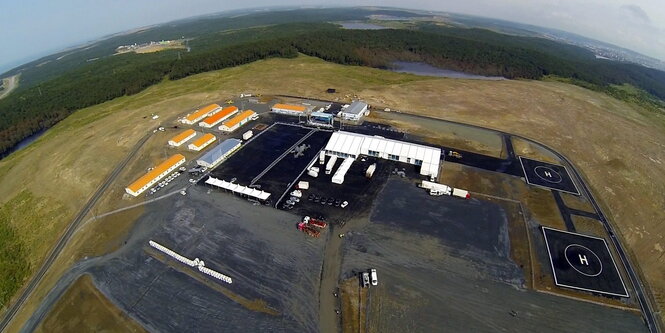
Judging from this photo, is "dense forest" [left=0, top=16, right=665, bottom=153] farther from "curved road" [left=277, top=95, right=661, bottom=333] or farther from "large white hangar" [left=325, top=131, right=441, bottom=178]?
"curved road" [left=277, top=95, right=661, bottom=333]

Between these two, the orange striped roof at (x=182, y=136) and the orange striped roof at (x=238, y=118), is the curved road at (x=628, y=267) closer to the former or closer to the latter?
the orange striped roof at (x=238, y=118)

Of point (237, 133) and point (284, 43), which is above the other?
point (284, 43)

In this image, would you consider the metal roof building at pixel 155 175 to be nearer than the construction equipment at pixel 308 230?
No

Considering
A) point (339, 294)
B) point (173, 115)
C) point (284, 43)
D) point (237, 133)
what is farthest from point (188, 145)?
point (284, 43)

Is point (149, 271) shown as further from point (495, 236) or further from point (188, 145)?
point (495, 236)

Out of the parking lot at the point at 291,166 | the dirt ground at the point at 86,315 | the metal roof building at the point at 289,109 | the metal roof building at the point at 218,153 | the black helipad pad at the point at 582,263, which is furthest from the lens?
the metal roof building at the point at 289,109

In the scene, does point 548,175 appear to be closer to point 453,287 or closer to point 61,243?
point 453,287


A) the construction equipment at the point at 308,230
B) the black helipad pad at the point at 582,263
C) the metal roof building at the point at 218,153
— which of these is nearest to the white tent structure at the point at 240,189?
the metal roof building at the point at 218,153
